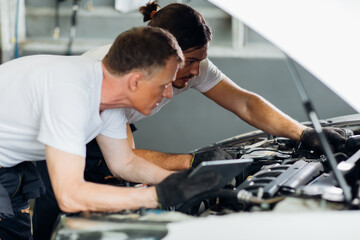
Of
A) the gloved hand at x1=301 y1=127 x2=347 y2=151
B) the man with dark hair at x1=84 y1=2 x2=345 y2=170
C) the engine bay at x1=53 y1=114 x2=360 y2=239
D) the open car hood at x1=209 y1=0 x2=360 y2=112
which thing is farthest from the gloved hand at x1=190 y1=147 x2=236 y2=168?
the open car hood at x1=209 y1=0 x2=360 y2=112

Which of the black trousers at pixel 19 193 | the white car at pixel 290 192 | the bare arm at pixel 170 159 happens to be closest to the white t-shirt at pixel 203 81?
the bare arm at pixel 170 159

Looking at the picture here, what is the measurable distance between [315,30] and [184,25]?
0.78 m

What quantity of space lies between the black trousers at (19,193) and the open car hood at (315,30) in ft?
3.50

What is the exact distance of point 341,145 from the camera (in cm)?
214

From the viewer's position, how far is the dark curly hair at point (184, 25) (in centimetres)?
216

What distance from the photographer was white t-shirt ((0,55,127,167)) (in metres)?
1.51

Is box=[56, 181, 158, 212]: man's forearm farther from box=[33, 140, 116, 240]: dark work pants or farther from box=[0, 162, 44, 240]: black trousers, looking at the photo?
box=[33, 140, 116, 240]: dark work pants

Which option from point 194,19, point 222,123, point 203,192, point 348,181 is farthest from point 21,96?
point 222,123

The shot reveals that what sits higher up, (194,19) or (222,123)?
(194,19)

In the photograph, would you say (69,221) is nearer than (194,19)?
Yes

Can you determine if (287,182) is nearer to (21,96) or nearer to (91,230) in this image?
(91,230)

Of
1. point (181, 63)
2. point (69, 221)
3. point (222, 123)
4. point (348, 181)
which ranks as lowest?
point (222, 123)

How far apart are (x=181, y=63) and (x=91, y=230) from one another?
67 centimetres

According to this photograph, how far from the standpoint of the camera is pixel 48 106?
153 cm
